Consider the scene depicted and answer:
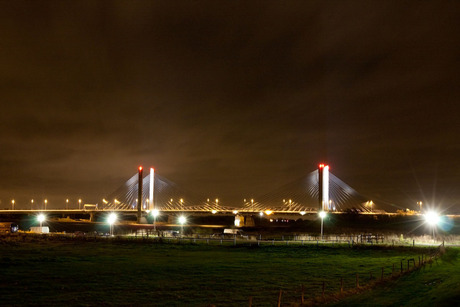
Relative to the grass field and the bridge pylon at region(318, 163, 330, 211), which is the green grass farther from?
the bridge pylon at region(318, 163, 330, 211)

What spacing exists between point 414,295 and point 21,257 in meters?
30.2

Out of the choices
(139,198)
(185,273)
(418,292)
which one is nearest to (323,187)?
(139,198)

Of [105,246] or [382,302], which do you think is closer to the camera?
[382,302]

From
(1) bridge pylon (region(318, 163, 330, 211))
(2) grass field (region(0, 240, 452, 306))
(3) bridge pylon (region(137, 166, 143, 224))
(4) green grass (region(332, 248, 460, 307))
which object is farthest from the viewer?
(3) bridge pylon (region(137, 166, 143, 224))

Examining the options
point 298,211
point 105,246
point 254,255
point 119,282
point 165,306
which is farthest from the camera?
point 298,211

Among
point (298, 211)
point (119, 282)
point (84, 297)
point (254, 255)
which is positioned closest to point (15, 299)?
point (84, 297)

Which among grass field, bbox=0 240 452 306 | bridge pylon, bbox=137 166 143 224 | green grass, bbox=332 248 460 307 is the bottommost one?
grass field, bbox=0 240 452 306

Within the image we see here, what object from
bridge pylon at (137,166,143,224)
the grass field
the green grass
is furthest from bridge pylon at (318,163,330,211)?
the green grass

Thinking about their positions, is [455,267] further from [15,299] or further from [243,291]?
[15,299]

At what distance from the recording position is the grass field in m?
22.8

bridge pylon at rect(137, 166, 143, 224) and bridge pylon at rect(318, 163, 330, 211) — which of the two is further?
bridge pylon at rect(137, 166, 143, 224)

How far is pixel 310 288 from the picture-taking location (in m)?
26.5

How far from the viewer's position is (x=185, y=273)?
31531 millimetres

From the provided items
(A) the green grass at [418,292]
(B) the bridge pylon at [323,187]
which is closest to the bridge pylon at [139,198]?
(B) the bridge pylon at [323,187]
